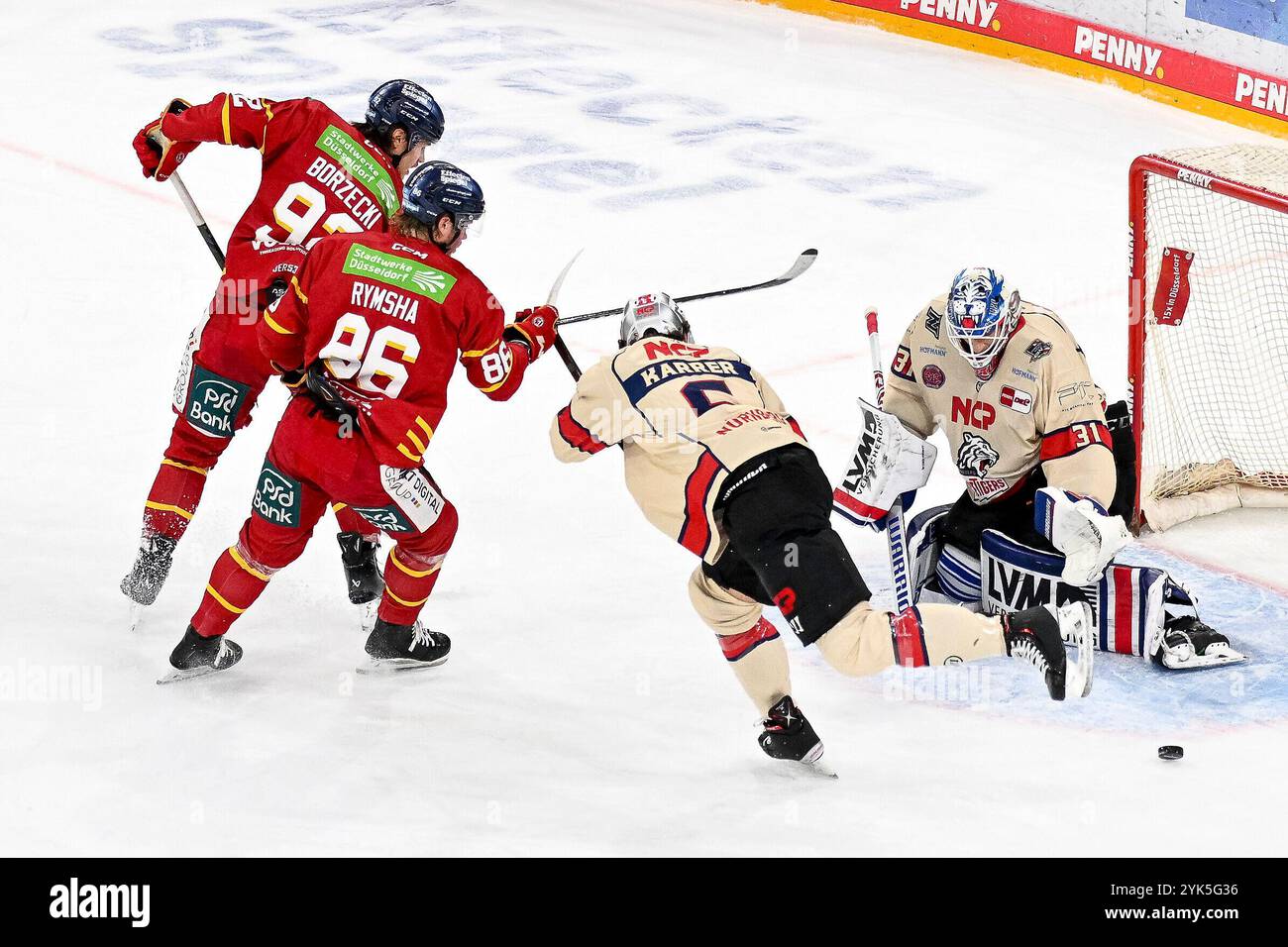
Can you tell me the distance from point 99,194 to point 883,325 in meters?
3.80

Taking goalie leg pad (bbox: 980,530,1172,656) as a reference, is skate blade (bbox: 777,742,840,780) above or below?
below

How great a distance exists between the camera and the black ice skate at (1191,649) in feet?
13.6

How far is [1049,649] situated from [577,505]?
2181 millimetres

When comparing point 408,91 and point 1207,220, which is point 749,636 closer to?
point 408,91

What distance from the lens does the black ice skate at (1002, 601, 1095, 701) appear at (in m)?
3.33

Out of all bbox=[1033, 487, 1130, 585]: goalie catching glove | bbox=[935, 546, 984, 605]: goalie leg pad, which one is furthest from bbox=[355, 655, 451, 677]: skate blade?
bbox=[1033, 487, 1130, 585]: goalie catching glove

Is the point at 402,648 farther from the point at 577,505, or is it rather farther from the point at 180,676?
the point at 577,505

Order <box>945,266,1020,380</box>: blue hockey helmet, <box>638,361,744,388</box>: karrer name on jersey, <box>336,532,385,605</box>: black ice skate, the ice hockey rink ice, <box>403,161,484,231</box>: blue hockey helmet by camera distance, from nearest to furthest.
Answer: the ice hockey rink ice
<box>638,361,744,388</box>: karrer name on jersey
<box>403,161,484,231</box>: blue hockey helmet
<box>945,266,1020,380</box>: blue hockey helmet
<box>336,532,385,605</box>: black ice skate

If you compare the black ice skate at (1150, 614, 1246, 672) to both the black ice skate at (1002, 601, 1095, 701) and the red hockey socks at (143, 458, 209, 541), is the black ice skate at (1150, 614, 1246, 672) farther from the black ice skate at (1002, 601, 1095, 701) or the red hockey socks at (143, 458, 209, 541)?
the red hockey socks at (143, 458, 209, 541)

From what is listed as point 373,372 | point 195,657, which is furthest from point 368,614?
point 373,372

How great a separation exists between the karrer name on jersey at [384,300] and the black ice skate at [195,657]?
3.13ft

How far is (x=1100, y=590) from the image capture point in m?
4.23

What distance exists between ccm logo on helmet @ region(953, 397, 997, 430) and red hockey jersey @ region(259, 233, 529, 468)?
1323 millimetres
